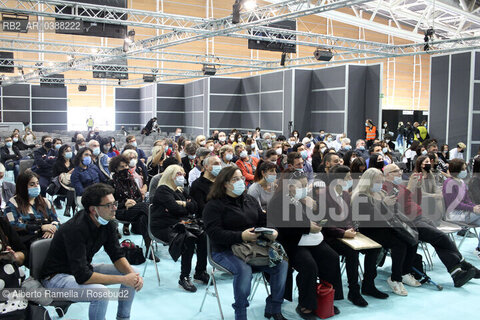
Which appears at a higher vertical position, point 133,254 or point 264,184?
point 264,184

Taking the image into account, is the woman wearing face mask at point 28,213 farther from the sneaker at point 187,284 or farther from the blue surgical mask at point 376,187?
the blue surgical mask at point 376,187

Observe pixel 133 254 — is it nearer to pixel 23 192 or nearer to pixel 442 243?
pixel 23 192

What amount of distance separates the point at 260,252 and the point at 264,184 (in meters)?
1.59

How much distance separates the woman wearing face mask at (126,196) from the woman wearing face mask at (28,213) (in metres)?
1.29

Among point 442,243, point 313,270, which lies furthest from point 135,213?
point 442,243

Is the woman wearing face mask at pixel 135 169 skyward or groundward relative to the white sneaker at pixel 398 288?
skyward

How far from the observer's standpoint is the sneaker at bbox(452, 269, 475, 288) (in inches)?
184

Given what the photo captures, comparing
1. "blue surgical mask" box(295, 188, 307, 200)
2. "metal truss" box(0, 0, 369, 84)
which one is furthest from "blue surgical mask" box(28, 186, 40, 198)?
"metal truss" box(0, 0, 369, 84)

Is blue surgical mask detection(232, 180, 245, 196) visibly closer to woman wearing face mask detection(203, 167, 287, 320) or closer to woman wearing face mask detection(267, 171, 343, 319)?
woman wearing face mask detection(203, 167, 287, 320)

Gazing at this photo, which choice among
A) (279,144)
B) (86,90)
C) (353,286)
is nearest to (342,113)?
(279,144)

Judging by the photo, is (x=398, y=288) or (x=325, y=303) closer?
(x=325, y=303)

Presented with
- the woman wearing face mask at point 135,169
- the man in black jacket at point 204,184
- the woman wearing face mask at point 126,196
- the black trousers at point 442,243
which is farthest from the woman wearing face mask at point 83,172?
the black trousers at point 442,243

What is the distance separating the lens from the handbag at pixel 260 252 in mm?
3609

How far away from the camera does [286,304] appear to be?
417cm
